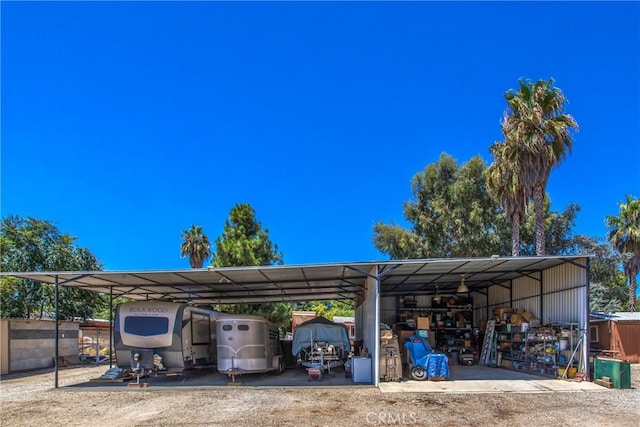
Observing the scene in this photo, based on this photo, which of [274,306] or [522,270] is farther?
[274,306]

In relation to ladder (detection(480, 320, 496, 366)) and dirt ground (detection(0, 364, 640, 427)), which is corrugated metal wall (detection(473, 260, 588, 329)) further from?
dirt ground (detection(0, 364, 640, 427))

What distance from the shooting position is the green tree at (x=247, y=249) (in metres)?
21.7

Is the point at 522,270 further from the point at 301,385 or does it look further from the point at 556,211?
the point at 556,211

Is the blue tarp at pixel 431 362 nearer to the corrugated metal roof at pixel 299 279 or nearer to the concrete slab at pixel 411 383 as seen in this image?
the concrete slab at pixel 411 383

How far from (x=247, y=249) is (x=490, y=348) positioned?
1061 centimetres

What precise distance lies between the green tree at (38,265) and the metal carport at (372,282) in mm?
5534

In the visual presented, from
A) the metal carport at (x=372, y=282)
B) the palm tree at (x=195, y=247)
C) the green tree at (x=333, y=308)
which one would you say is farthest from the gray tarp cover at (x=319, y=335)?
the green tree at (x=333, y=308)

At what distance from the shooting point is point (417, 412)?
8836 mm

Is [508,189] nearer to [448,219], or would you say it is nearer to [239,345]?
[448,219]

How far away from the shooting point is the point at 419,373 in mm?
12727

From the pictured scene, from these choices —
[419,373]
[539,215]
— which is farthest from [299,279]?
[539,215]

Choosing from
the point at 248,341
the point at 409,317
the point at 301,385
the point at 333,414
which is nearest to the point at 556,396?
the point at 333,414

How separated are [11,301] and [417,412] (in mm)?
19288

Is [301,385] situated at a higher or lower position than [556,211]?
lower
